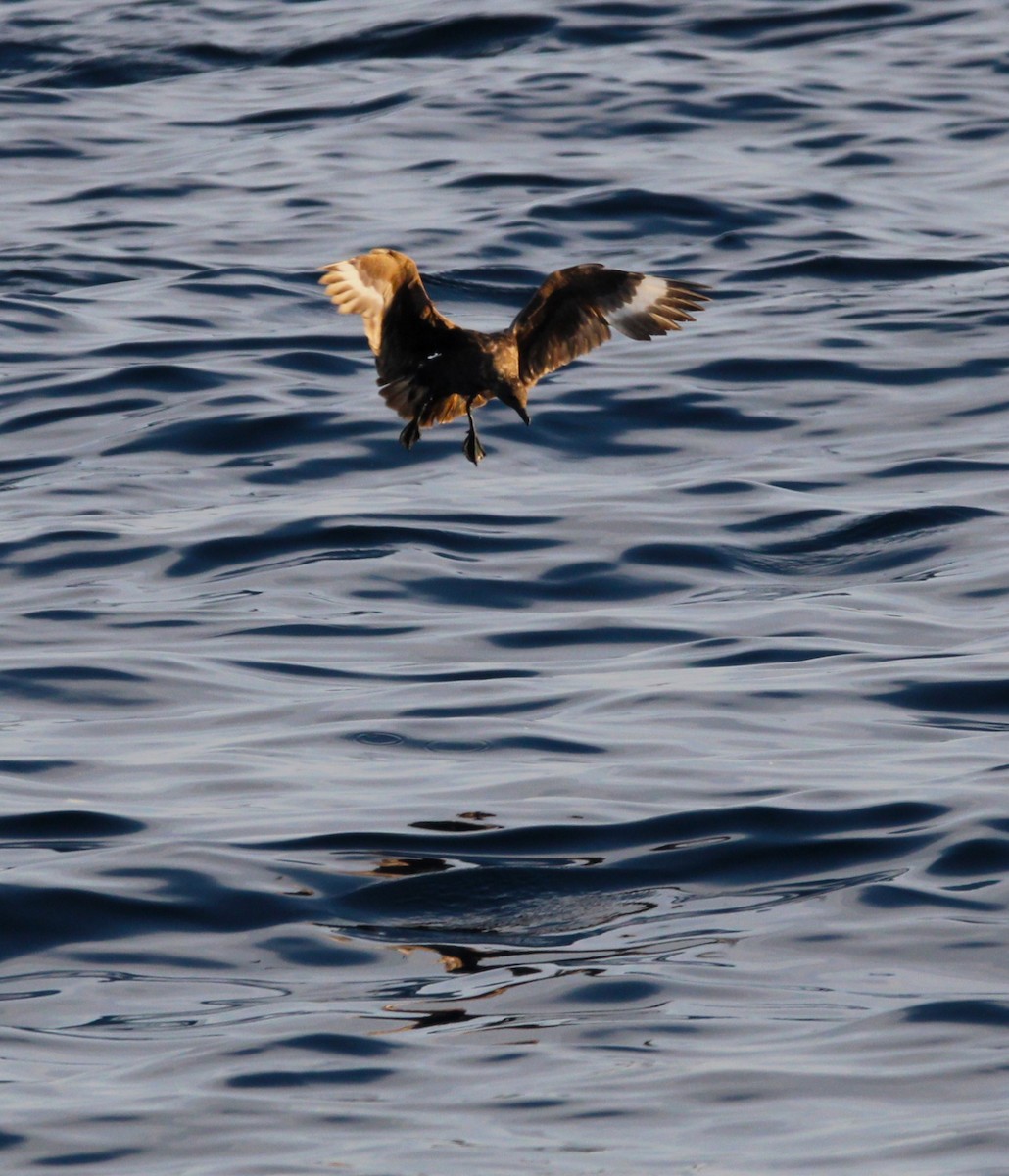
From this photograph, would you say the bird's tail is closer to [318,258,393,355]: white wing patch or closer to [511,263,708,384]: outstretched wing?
[318,258,393,355]: white wing patch

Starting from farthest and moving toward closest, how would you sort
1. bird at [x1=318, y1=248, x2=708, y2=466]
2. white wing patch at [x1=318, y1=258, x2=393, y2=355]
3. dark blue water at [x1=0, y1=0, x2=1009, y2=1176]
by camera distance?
bird at [x1=318, y1=248, x2=708, y2=466] → white wing patch at [x1=318, y1=258, x2=393, y2=355] → dark blue water at [x1=0, y1=0, x2=1009, y2=1176]

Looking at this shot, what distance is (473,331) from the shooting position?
8906 mm

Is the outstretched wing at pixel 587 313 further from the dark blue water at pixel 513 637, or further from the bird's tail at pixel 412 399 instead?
the dark blue water at pixel 513 637

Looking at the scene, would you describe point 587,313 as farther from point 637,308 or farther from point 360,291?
point 360,291

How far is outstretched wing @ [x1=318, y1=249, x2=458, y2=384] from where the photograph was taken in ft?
27.6

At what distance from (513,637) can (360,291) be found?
2442 mm

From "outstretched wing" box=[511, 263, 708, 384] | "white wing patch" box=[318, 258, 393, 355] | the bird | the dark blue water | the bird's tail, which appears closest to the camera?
the dark blue water

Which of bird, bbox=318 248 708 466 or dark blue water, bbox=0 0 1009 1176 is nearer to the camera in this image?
dark blue water, bbox=0 0 1009 1176

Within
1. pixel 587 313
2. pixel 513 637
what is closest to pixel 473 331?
pixel 587 313

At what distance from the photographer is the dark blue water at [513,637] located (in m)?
5.94

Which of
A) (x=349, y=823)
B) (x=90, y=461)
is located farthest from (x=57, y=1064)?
(x=90, y=461)

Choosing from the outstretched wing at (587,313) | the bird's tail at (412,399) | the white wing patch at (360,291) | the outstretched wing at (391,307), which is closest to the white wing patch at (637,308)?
the outstretched wing at (587,313)

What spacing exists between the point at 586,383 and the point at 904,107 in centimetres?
773

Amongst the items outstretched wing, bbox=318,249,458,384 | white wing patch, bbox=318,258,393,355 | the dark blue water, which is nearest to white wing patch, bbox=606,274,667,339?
outstretched wing, bbox=318,249,458,384
